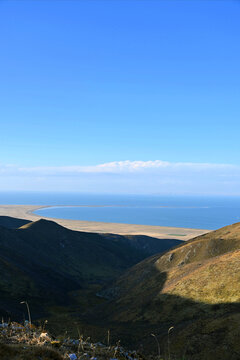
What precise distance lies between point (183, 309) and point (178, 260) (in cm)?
3190

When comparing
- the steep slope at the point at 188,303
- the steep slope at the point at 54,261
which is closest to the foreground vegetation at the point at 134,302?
the steep slope at the point at 188,303

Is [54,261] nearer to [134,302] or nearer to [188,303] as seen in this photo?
[134,302]

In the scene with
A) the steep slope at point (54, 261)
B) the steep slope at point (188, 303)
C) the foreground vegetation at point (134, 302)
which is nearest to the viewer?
Result: the foreground vegetation at point (134, 302)

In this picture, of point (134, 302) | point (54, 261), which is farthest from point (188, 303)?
point (54, 261)

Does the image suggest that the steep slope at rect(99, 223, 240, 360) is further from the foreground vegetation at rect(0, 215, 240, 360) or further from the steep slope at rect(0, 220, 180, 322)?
the steep slope at rect(0, 220, 180, 322)

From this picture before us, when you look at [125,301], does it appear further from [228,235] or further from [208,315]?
[228,235]

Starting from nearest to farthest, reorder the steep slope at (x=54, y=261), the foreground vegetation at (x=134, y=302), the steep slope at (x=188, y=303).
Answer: the foreground vegetation at (x=134, y=302)
the steep slope at (x=188, y=303)
the steep slope at (x=54, y=261)

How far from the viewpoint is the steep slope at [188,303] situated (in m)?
34.8

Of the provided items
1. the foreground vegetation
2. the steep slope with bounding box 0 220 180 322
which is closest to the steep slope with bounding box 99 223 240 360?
the foreground vegetation

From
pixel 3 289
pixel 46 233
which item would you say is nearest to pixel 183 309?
pixel 3 289

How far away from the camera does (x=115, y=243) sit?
179m

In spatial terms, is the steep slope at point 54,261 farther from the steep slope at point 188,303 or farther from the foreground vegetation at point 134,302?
the steep slope at point 188,303

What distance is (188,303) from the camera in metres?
51.8

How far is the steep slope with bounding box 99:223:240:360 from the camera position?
1372 inches
